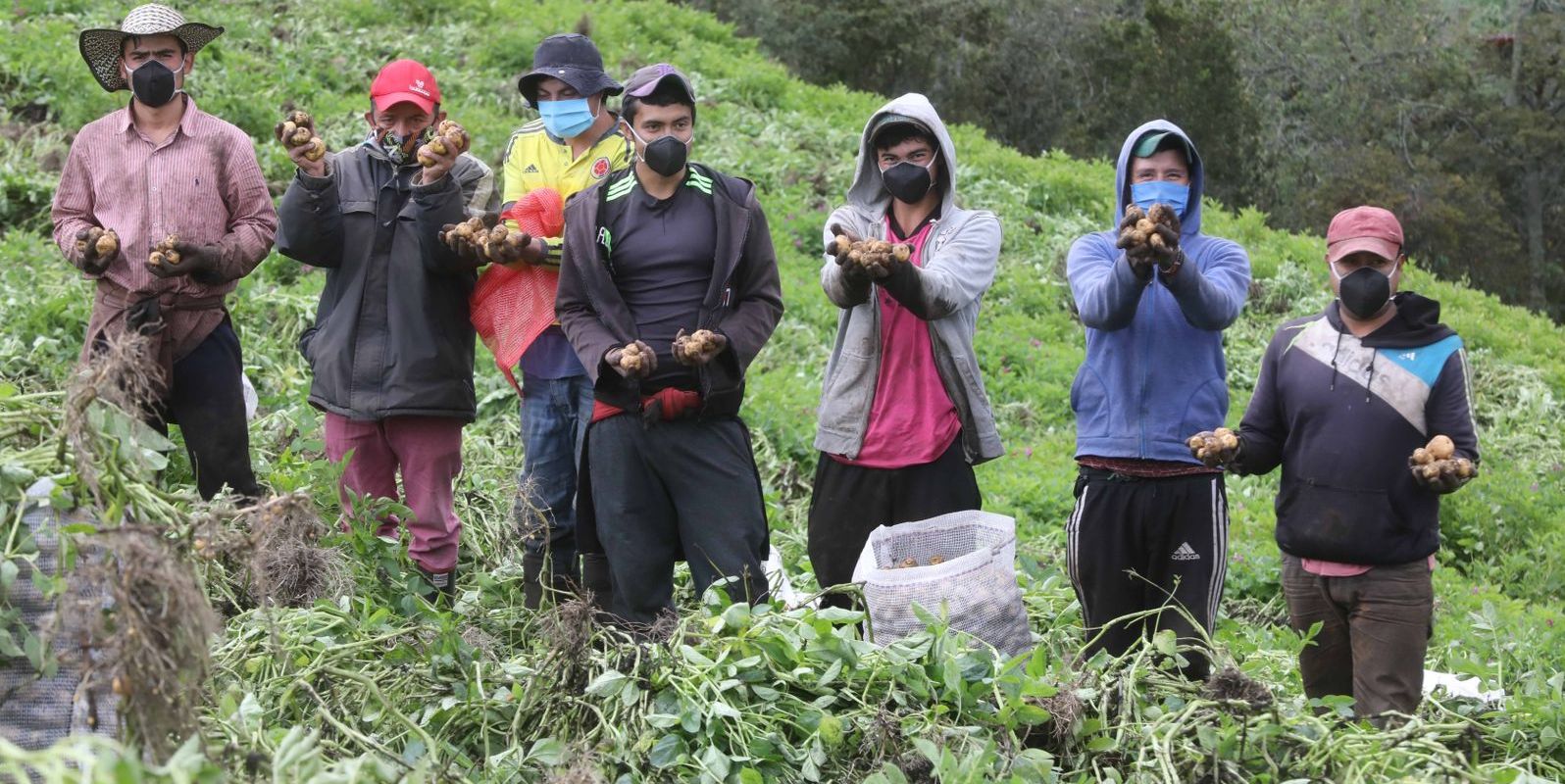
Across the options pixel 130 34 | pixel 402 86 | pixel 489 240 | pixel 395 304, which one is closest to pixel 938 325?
pixel 489 240

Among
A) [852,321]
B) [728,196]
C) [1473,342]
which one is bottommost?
[1473,342]

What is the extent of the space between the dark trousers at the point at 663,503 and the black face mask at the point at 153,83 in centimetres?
177

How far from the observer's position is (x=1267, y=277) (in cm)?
1131

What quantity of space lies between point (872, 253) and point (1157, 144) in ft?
3.16

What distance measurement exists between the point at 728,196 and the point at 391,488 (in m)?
1.56

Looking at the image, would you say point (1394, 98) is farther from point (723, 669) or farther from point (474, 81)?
point (723, 669)

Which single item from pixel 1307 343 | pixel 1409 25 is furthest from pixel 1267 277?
pixel 1409 25

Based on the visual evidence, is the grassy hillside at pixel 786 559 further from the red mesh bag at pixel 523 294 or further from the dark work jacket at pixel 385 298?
the red mesh bag at pixel 523 294

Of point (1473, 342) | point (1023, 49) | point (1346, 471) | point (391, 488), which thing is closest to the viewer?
point (1346, 471)

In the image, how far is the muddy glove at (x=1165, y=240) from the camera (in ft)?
13.4

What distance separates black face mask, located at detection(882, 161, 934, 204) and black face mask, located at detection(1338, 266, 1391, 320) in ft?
4.08

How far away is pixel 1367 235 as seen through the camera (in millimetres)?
4215

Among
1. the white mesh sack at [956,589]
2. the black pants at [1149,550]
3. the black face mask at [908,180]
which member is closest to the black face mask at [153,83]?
the black face mask at [908,180]

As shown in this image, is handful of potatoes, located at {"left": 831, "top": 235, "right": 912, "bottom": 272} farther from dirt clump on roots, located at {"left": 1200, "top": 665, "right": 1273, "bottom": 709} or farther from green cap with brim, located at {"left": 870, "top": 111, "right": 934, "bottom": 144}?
dirt clump on roots, located at {"left": 1200, "top": 665, "right": 1273, "bottom": 709}
